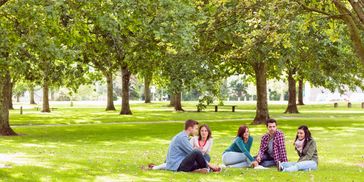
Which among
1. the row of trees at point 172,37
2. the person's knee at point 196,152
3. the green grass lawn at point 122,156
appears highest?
the row of trees at point 172,37

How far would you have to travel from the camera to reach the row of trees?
18.6 meters

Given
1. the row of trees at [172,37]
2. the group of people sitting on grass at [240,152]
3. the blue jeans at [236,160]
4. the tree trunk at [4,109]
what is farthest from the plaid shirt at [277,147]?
the tree trunk at [4,109]

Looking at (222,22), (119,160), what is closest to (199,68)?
(222,22)

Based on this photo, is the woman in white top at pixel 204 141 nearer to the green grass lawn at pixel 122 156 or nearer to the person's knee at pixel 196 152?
the person's knee at pixel 196 152

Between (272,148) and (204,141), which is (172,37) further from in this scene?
(272,148)

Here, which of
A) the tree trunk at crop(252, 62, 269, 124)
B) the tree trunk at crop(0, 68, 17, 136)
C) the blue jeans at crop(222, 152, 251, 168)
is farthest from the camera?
the tree trunk at crop(252, 62, 269, 124)

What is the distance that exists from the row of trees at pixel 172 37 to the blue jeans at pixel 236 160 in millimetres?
4927

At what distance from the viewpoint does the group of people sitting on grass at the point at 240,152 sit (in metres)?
13.7

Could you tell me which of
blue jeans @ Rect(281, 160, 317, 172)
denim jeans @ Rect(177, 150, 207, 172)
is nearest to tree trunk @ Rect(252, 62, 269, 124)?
blue jeans @ Rect(281, 160, 317, 172)

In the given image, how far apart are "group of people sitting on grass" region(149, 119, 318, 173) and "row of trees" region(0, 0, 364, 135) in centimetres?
438

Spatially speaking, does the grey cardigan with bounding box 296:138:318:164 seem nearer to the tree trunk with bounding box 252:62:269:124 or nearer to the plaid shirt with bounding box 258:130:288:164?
the plaid shirt with bounding box 258:130:288:164

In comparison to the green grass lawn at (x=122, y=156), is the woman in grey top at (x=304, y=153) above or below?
above

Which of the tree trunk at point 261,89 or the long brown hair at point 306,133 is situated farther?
the tree trunk at point 261,89

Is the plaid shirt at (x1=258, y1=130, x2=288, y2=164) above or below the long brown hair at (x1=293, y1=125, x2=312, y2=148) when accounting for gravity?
below
